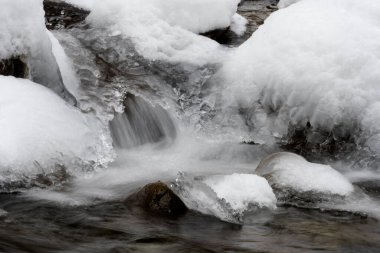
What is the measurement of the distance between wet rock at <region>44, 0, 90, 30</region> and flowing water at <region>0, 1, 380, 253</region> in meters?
0.41

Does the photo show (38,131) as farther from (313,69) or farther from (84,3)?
(84,3)

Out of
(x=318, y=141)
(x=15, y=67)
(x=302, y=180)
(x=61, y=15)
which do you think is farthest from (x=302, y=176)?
(x=61, y=15)

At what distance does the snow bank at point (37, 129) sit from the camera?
13.3ft

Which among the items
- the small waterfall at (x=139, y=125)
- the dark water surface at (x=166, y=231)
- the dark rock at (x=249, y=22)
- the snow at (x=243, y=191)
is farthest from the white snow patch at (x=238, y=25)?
the dark water surface at (x=166, y=231)

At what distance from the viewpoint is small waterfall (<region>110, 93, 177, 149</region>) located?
205 inches

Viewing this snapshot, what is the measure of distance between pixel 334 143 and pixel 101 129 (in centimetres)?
204

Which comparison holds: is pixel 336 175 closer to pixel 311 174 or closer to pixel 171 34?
pixel 311 174

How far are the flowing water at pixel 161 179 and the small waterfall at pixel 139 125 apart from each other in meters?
0.01

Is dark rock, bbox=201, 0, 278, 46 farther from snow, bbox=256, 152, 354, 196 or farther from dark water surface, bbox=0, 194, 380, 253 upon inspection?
dark water surface, bbox=0, 194, 380, 253

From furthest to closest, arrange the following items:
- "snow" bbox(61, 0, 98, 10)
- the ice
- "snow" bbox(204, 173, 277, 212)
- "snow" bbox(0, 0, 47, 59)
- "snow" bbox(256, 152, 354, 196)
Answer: "snow" bbox(61, 0, 98, 10), "snow" bbox(0, 0, 47, 59), "snow" bbox(256, 152, 354, 196), the ice, "snow" bbox(204, 173, 277, 212)

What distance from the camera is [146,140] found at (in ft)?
17.5

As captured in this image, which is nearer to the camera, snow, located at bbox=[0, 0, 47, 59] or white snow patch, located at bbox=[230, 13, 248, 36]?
snow, located at bbox=[0, 0, 47, 59]

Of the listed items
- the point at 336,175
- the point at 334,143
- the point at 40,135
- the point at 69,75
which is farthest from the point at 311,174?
the point at 69,75

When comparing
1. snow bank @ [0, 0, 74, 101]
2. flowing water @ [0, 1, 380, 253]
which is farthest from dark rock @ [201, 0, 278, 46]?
snow bank @ [0, 0, 74, 101]
